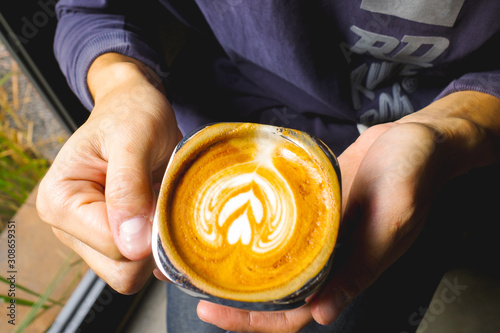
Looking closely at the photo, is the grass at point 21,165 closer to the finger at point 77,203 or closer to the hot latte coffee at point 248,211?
the finger at point 77,203

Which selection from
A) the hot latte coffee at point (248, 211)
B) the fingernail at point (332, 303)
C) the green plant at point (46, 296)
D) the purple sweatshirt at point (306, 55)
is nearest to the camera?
the hot latte coffee at point (248, 211)

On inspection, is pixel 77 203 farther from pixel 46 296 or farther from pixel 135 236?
pixel 46 296

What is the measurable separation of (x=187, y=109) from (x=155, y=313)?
3.19 ft

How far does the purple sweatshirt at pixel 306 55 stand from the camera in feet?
2.95

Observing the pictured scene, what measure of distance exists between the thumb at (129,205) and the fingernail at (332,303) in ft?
1.23

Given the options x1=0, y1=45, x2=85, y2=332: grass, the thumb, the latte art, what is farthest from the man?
x1=0, y1=45, x2=85, y2=332: grass

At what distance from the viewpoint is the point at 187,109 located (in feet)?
3.80

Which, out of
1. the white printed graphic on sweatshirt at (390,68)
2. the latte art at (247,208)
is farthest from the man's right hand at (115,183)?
the white printed graphic on sweatshirt at (390,68)

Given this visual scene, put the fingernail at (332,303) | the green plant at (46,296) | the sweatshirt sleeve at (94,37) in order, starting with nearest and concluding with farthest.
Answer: the fingernail at (332,303)
the sweatshirt sleeve at (94,37)
the green plant at (46,296)

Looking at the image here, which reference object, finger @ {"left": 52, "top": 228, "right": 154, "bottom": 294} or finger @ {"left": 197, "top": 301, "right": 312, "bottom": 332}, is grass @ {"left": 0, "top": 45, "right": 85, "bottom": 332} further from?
finger @ {"left": 197, "top": 301, "right": 312, "bottom": 332}

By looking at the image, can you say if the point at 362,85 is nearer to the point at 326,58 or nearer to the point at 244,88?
the point at 326,58

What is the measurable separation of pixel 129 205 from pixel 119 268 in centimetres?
19

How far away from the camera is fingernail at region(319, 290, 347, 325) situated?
77 cm

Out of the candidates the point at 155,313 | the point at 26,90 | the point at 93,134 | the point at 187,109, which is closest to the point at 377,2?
the point at 187,109
